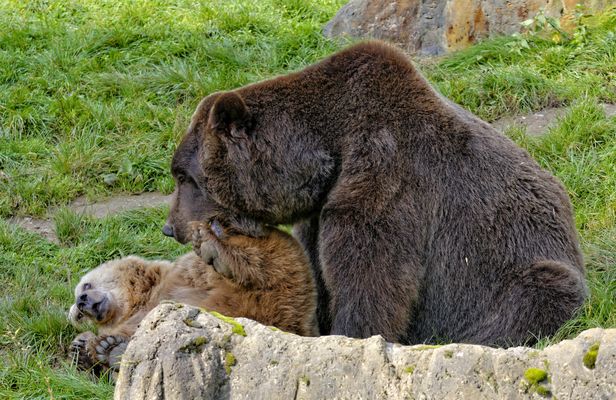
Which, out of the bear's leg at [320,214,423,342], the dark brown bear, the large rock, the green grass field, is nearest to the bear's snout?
the green grass field

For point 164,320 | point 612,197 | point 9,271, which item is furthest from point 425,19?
point 164,320

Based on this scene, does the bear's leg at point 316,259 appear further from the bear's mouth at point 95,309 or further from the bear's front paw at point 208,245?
the bear's mouth at point 95,309

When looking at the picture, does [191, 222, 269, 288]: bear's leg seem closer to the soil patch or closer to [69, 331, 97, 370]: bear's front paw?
[69, 331, 97, 370]: bear's front paw

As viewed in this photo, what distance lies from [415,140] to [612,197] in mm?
2761

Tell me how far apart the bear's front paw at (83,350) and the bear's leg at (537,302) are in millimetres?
2380

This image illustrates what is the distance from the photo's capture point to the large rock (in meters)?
10.2

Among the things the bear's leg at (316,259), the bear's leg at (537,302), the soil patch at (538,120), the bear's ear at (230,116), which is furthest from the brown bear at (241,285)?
the soil patch at (538,120)

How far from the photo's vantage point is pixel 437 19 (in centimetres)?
1062

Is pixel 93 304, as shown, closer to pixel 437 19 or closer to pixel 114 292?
pixel 114 292

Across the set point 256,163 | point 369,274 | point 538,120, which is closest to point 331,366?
point 369,274

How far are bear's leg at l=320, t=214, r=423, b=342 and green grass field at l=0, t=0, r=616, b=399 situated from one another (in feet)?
4.66

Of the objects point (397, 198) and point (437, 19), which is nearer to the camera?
point (397, 198)

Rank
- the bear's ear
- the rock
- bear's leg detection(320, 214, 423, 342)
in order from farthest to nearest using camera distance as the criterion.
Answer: the bear's ear → bear's leg detection(320, 214, 423, 342) → the rock

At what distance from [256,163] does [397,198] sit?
0.86m
